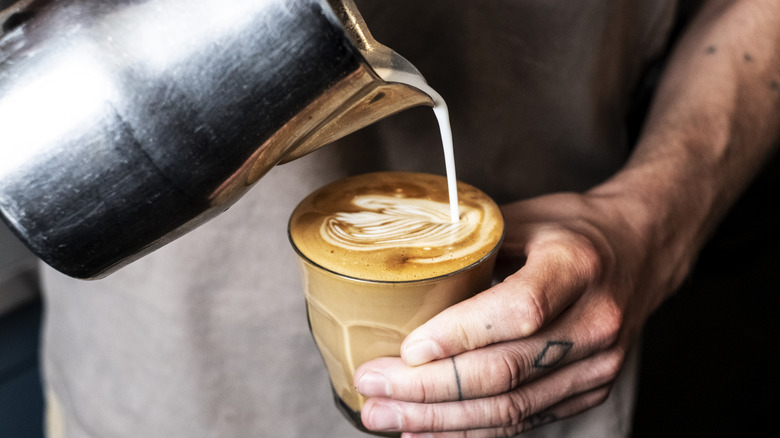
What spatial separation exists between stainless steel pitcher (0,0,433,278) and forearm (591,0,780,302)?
598 millimetres

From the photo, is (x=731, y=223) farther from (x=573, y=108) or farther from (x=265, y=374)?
(x=265, y=374)

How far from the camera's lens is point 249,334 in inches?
33.8

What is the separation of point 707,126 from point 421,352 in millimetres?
688

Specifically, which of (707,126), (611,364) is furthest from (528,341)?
(707,126)

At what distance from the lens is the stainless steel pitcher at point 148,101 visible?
16.0 inches

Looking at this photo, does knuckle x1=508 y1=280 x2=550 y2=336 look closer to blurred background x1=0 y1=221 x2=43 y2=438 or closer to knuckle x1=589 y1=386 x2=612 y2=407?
knuckle x1=589 y1=386 x2=612 y2=407

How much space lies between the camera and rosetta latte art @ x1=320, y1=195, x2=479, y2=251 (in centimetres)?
65

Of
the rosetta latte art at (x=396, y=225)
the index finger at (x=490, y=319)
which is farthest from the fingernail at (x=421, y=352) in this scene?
the rosetta latte art at (x=396, y=225)

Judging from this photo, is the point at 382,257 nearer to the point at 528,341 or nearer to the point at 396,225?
the point at 396,225

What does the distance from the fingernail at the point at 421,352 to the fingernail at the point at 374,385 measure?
44 mm

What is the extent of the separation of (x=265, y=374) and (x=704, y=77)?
861 millimetres

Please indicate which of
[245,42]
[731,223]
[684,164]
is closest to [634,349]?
[684,164]

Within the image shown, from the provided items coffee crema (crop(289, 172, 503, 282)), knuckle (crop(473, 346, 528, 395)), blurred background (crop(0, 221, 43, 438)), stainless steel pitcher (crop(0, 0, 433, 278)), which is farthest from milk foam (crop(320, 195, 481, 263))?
blurred background (crop(0, 221, 43, 438))

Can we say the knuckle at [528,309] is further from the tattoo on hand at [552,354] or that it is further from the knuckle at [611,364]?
the knuckle at [611,364]
